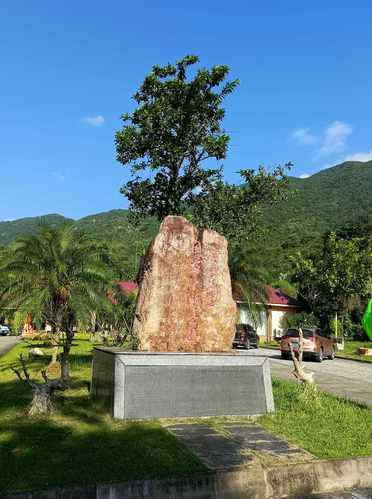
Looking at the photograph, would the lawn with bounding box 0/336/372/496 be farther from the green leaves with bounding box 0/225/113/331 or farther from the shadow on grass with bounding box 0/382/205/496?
the green leaves with bounding box 0/225/113/331

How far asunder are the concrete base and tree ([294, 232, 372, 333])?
25.3 meters

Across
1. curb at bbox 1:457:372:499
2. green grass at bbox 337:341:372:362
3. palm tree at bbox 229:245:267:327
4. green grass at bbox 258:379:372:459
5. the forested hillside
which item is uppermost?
the forested hillside

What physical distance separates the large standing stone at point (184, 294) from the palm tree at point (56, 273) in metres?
5.86

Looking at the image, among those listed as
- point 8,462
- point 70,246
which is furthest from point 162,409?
point 70,246

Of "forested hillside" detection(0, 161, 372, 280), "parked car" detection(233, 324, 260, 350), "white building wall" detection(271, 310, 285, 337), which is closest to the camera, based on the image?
"parked car" detection(233, 324, 260, 350)

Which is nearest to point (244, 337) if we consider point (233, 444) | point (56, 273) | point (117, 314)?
point (117, 314)

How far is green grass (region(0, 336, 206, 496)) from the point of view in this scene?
16.0 feet

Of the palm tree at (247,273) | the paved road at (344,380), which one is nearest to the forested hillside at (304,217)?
the palm tree at (247,273)

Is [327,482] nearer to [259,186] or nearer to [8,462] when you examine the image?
[8,462]

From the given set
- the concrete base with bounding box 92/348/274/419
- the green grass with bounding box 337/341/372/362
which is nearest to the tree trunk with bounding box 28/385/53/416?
the concrete base with bounding box 92/348/274/419

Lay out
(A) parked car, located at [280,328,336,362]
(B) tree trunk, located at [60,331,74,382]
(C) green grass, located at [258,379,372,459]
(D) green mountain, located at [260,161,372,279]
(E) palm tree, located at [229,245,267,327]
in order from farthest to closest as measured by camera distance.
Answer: (D) green mountain, located at [260,161,372,279]
(A) parked car, located at [280,328,336,362]
(E) palm tree, located at [229,245,267,327]
(B) tree trunk, located at [60,331,74,382]
(C) green grass, located at [258,379,372,459]

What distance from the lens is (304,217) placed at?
211 feet

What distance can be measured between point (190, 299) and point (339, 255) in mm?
25956

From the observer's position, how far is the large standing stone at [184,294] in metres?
8.40
